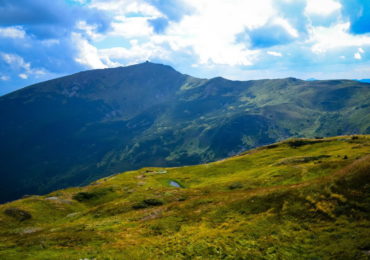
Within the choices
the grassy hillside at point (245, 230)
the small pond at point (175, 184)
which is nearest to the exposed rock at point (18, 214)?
the grassy hillside at point (245, 230)

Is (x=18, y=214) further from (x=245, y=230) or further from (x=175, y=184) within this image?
(x=245, y=230)

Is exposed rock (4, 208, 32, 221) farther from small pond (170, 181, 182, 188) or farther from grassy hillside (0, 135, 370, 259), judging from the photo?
small pond (170, 181, 182, 188)

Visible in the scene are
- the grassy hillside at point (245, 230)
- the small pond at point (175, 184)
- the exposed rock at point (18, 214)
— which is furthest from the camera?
the small pond at point (175, 184)

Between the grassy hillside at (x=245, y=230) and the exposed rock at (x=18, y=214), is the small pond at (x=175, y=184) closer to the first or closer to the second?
the grassy hillside at (x=245, y=230)

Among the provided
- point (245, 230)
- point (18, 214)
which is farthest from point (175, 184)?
point (245, 230)

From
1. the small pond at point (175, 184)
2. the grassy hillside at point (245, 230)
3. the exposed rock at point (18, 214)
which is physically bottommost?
the small pond at point (175, 184)

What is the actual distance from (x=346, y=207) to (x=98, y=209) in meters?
55.3

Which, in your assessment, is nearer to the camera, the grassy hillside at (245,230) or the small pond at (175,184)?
the grassy hillside at (245,230)

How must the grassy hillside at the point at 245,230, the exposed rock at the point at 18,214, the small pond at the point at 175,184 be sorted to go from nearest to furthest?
the grassy hillside at the point at 245,230 < the exposed rock at the point at 18,214 < the small pond at the point at 175,184

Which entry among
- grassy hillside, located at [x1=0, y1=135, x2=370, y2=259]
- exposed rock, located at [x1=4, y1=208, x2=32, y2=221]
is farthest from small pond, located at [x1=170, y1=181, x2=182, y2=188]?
exposed rock, located at [x1=4, y1=208, x2=32, y2=221]

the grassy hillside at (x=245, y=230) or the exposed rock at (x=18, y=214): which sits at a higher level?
the grassy hillside at (x=245, y=230)

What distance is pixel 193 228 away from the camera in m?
38.6

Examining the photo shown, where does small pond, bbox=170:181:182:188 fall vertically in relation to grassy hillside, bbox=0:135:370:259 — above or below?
below

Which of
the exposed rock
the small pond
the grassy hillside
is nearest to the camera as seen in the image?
the grassy hillside
